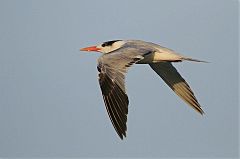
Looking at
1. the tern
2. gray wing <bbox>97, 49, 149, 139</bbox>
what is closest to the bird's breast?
the tern

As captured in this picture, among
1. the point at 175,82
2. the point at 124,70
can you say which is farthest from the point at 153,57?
the point at 124,70

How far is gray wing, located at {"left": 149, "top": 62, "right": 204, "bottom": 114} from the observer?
16.3 metres

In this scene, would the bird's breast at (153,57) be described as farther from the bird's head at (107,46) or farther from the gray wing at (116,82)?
the bird's head at (107,46)

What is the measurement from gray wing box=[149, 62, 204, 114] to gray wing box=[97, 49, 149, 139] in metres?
2.26

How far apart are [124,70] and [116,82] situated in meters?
0.32

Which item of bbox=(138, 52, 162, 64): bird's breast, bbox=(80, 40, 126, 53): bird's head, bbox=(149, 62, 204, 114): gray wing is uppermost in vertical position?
bbox=(80, 40, 126, 53): bird's head

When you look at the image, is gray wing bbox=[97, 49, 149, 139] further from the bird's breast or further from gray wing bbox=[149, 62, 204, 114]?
gray wing bbox=[149, 62, 204, 114]

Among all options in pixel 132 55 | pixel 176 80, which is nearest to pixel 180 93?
pixel 176 80

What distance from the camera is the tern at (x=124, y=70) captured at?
1255 cm

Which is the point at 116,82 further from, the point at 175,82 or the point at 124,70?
the point at 175,82

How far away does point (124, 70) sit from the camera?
13.2 metres

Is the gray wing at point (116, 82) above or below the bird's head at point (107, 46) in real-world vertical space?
below

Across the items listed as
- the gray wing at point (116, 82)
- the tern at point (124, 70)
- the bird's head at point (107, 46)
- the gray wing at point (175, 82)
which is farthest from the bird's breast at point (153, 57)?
the gray wing at point (175, 82)

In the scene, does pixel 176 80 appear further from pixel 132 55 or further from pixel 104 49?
pixel 132 55
